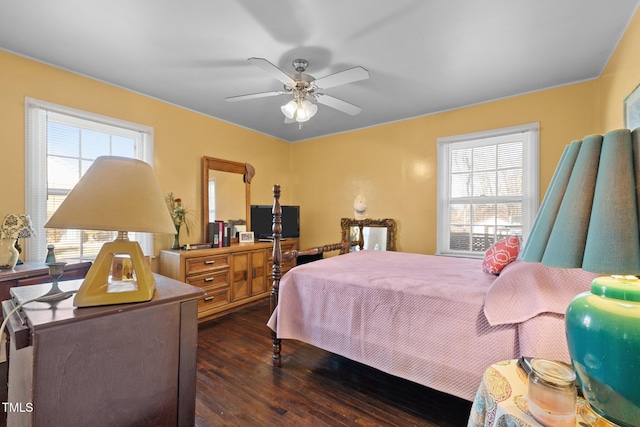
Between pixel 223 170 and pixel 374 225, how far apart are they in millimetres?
2278

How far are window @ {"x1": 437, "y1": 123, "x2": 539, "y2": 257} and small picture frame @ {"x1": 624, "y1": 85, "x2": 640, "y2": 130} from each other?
3.29ft

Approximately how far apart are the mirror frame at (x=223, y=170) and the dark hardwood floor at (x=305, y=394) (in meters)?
1.70

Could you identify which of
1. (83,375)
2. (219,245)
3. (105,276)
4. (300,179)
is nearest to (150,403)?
(83,375)

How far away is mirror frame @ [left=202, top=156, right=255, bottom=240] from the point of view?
3.61 metres

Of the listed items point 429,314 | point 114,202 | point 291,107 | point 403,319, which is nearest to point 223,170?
point 291,107

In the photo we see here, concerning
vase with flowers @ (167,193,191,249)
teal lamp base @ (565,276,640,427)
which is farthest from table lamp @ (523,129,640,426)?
vase with flowers @ (167,193,191,249)

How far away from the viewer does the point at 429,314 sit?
160 centimetres

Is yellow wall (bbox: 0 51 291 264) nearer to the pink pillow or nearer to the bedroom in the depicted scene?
the bedroom

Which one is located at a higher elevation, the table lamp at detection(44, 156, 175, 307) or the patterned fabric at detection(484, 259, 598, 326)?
the table lamp at detection(44, 156, 175, 307)

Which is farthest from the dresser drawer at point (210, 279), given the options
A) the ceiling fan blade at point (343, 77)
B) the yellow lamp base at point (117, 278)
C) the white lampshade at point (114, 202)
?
the ceiling fan blade at point (343, 77)

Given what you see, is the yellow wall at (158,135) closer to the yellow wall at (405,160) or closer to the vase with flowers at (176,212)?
the vase with flowers at (176,212)

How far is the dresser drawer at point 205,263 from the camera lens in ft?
9.72

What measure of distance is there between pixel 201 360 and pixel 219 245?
4.88ft

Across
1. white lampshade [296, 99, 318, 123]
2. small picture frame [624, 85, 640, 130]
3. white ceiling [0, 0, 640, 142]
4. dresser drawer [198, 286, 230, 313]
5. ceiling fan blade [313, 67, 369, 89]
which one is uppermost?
white ceiling [0, 0, 640, 142]
